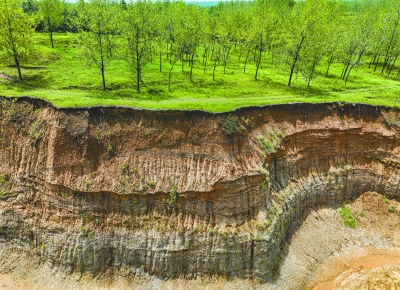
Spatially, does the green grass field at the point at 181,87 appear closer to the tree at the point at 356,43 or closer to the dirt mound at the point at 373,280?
the tree at the point at 356,43

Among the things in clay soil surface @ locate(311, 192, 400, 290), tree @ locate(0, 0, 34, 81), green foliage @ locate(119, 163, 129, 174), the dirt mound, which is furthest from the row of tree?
the dirt mound

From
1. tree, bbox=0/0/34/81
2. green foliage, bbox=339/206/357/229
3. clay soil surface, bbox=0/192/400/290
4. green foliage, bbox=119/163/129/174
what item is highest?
tree, bbox=0/0/34/81

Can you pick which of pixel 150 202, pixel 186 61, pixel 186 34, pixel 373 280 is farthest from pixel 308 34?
pixel 150 202

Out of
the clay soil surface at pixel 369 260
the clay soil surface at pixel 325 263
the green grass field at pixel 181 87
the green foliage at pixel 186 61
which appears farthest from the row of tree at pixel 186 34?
Answer: the clay soil surface at pixel 325 263

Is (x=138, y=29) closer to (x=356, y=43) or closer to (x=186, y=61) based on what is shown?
(x=186, y=61)

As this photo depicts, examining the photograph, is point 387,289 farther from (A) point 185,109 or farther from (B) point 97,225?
(B) point 97,225

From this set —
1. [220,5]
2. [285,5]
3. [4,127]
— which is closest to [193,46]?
[4,127]

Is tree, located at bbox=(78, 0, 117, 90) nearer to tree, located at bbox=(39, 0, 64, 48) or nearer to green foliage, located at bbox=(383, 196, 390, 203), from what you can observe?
tree, located at bbox=(39, 0, 64, 48)
